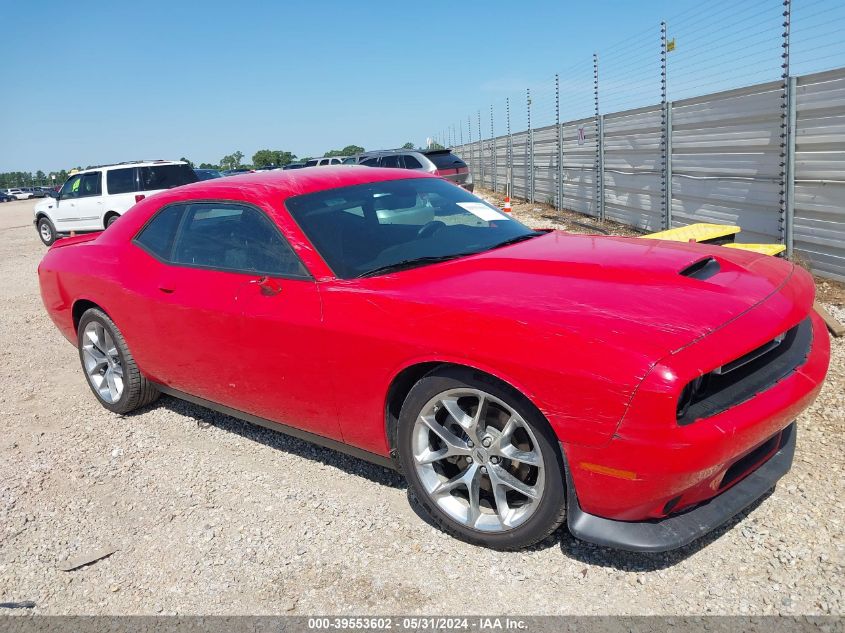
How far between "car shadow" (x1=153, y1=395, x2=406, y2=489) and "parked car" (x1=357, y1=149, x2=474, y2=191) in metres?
12.2

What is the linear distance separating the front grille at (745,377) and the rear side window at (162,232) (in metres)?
3.02

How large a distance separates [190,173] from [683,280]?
14.8 meters

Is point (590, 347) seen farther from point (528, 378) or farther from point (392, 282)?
point (392, 282)

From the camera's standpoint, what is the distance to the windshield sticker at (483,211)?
12.9 ft

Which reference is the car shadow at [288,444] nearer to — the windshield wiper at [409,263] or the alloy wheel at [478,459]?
the alloy wheel at [478,459]

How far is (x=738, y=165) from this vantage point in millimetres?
8156

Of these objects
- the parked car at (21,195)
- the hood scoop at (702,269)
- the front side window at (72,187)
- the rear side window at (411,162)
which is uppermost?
the parked car at (21,195)

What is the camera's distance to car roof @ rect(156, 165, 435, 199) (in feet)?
11.8

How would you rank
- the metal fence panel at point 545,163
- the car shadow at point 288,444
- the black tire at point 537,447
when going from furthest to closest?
the metal fence panel at point 545,163 → the car shadow at point 288,444 → the black tire at point 537,447

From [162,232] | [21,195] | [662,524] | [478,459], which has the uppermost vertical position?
[21,195]

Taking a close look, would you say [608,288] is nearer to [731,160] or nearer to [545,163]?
[731,160]

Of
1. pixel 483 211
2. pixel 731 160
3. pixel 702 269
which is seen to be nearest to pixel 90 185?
pixel 731 160

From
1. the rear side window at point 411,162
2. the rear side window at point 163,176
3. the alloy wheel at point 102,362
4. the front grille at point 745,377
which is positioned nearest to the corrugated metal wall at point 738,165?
the rear side window at point 411,162

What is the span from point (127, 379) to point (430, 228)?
2327mm
